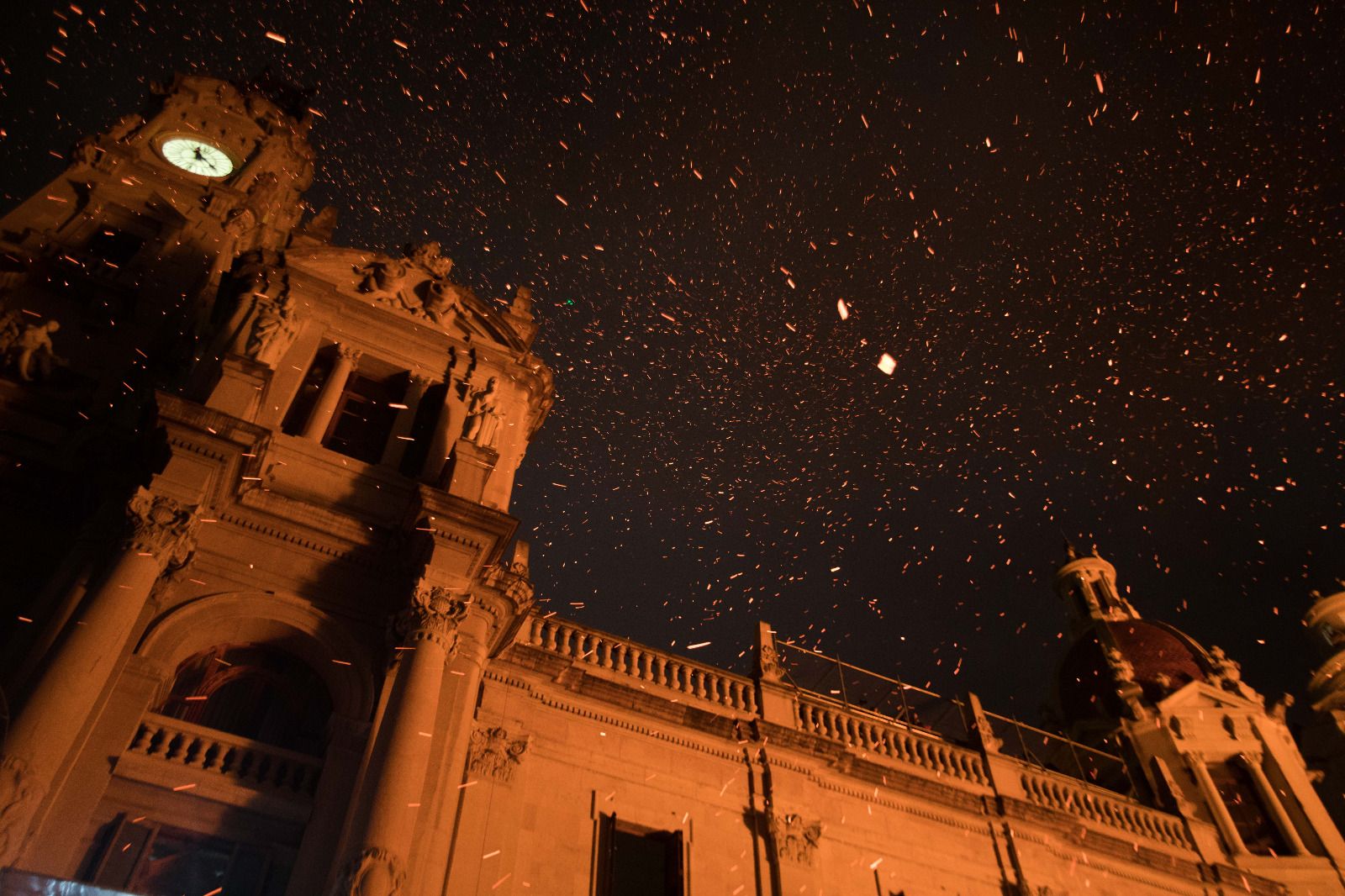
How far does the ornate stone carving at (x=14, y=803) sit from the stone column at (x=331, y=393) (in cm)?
748

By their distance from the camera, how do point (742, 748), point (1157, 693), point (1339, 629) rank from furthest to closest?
point (1339, 629), point (1157, 693), point (742, 748)

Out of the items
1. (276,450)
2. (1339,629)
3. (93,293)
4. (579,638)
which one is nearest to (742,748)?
(579,638)

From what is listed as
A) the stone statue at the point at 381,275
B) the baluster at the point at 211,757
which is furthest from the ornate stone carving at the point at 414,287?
the baluster at the point at 211,757

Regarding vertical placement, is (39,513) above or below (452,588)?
above

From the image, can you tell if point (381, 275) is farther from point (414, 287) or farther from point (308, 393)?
point (308, 393)

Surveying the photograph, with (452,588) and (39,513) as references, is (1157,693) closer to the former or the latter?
(452,588)

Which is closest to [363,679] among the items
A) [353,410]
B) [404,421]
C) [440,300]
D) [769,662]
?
A: [404,421]

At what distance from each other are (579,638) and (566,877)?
433 cm

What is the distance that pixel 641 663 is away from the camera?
17.6 meters

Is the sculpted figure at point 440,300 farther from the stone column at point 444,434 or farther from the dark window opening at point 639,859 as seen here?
the dark window opening at point 639,859

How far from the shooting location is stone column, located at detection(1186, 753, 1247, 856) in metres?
22.5

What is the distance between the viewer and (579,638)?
16.9 meters

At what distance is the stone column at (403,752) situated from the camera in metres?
10.6

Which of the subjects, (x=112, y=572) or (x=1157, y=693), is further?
(x=1157, y=693)
